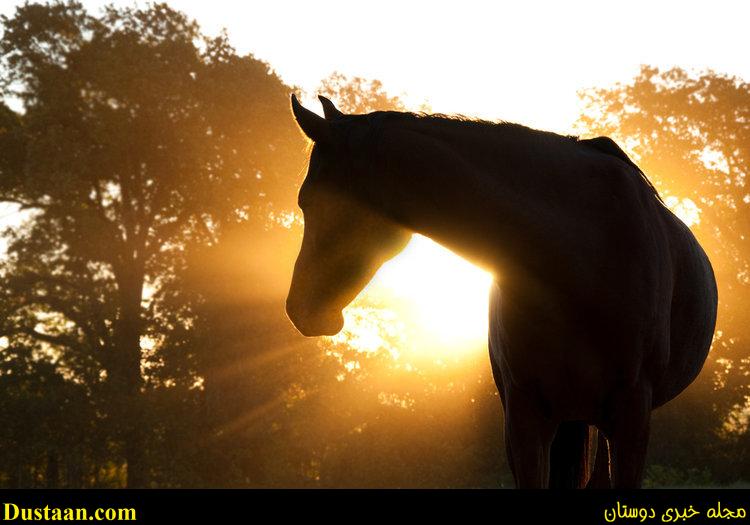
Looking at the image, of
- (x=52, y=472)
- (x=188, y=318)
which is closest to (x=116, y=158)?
(x=188, y=318)

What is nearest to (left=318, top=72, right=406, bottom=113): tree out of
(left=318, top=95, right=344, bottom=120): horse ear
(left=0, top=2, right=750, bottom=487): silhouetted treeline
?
(left=0, top=2, right=750, bottom=487): silhouetted treeline

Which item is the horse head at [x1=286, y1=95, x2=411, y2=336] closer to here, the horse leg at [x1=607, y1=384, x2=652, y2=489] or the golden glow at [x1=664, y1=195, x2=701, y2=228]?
the horse leg at [x1=607, y1=384, x2=652, y2=489]

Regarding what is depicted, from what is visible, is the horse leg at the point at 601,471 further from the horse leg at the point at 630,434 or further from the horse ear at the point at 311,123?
the horse ear at the point at 311,123

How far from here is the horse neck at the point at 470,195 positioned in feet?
10.5

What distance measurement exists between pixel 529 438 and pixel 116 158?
2294cm

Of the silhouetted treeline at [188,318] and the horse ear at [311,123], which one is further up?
the silhouetted treeline at [188,318]

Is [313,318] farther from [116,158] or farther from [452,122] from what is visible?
[116,158]

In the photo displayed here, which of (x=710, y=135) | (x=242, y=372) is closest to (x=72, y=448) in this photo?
(x=242, y=372)

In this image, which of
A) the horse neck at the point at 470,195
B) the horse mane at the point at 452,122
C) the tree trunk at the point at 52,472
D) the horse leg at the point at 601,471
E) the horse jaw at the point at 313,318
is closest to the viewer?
the horse neck at the point at 470,195

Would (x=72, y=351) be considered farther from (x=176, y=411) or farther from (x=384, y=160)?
(x=384, y=160)

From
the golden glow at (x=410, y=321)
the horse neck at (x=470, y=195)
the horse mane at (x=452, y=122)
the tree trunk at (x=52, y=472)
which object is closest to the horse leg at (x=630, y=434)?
the horse neck at (x=470, y=195)

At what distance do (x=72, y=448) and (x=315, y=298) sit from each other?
65.4ft

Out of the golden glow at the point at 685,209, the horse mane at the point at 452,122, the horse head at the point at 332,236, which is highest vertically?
the golden glow at the point at 685,209

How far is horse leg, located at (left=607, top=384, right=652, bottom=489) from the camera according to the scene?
3.30 metres
